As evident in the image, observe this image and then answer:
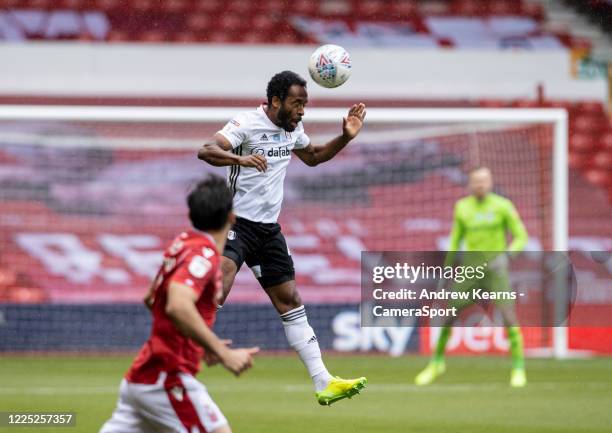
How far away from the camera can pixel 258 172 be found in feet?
25.5

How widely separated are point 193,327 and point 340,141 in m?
3.63

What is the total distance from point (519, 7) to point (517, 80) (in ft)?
10.7

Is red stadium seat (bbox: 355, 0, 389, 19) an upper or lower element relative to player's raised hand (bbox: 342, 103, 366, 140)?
upper

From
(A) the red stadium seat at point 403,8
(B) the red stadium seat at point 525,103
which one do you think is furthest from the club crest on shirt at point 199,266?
(A) the red stadium seat at point 403,8

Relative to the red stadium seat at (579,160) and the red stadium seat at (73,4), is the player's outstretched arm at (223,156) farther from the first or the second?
the red stadium seat at (73,4)

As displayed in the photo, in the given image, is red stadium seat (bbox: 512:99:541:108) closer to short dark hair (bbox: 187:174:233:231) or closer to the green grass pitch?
the green grass pitch

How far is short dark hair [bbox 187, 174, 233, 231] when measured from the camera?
185 inches

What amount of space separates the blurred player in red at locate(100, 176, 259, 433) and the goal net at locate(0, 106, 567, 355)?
9.61 meters

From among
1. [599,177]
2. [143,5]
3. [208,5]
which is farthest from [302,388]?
[208,5]

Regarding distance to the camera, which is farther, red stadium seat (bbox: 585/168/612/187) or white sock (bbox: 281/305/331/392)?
red stadium seat (bbox: 585/168/612/187)

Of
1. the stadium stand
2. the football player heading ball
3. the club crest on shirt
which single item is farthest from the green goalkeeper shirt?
the stadium stand

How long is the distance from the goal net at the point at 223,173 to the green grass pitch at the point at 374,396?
2.40ft

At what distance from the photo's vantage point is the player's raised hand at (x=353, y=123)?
7.66 metres

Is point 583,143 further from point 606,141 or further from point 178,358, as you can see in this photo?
point 178,358
